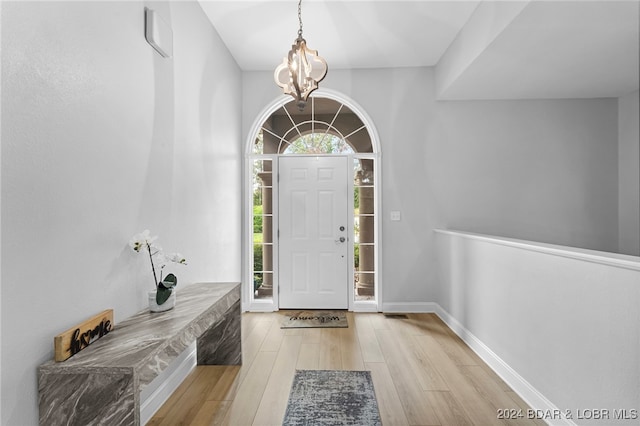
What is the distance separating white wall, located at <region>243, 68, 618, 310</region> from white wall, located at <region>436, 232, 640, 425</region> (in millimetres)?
1108

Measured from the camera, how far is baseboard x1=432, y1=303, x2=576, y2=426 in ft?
6.50

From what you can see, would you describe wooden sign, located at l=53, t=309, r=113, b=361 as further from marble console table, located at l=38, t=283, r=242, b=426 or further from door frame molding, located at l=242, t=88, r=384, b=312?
door frame molding, located at l=242, t=88, r=384, b=312

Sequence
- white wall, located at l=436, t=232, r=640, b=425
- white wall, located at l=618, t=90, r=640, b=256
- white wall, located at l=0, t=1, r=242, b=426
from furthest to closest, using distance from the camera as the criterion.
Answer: white wall, located at l=618, t=90, r=640, b=256
white wall, located at l=436, t=232, r=640, b=425
white wall, located at l=0, t=1, r=242, b=426

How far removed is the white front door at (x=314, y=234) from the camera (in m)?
4.33

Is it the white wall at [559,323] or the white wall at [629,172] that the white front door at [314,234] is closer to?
the white wall at [559,323]

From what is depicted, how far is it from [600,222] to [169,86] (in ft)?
15.3

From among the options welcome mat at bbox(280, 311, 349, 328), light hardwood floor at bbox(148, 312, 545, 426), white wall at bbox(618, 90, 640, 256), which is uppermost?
white wall at bbox(618, 90, 640, 256)

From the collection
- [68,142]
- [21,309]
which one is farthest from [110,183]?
[21,309]

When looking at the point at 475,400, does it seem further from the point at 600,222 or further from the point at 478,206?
the point at 600,222

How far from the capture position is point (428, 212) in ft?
13.8

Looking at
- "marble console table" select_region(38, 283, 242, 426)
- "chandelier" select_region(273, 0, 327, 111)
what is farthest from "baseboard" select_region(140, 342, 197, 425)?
"chandelier" select_region(273, 0, 327, 111)

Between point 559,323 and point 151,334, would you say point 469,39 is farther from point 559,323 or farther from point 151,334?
point 151,334

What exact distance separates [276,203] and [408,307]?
200cm

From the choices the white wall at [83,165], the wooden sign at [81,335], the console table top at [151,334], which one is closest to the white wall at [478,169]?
the white wall at [83,165]
